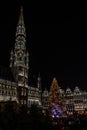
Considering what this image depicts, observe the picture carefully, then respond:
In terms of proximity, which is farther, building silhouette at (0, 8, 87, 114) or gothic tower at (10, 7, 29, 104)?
gothic tower at (10, 7, 29, 104)

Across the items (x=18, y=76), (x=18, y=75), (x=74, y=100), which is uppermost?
(x=18, y=75)

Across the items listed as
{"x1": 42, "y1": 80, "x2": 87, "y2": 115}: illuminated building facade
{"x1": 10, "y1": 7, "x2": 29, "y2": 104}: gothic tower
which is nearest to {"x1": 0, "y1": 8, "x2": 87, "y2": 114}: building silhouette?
{"x1": 10, "y1": 7, "x2": 29, "y2": 104}: gothic tower

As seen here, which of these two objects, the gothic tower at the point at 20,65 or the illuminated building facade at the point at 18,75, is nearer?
the illuminated building facade at the point at 18,75

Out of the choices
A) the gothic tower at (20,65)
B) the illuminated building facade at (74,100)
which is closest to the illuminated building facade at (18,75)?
the gothic tower at (20,65)

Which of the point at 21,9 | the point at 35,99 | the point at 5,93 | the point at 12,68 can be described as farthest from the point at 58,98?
the point at 21,9

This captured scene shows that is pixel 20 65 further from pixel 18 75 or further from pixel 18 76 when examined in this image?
pixel 18 76

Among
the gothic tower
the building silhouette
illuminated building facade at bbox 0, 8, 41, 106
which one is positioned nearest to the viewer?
the building silhouette

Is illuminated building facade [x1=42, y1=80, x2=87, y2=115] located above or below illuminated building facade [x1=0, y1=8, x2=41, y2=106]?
below

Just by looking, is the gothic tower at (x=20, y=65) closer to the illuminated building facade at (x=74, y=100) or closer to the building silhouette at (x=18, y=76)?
the building silhouette at (x=18, y=76)

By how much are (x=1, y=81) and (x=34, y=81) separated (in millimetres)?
26133

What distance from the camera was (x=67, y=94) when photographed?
109625mm

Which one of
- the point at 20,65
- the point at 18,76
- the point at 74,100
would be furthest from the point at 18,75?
the point at 74,100

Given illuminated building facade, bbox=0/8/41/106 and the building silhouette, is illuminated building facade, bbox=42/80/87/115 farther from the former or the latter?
illuminated building facade, bbox=0/8/41/106

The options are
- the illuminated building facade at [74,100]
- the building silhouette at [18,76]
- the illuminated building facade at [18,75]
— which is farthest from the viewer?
the illuminated building facade at [74,100]
